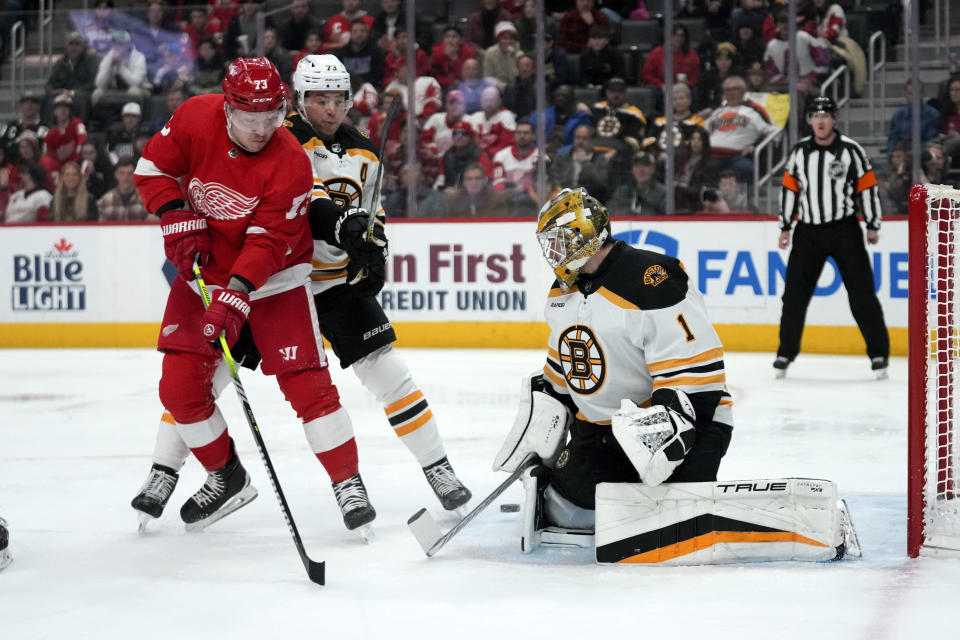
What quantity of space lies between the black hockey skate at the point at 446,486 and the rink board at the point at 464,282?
403cm

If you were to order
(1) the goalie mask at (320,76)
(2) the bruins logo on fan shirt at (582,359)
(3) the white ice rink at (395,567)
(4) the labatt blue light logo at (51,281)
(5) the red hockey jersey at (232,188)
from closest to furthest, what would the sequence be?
1. (3) the white ice rink at (395,567)
2. (2) the bruins logo on fan shirt at (582,359)
3. (5) the red hockey jersey at (232,188)
4. (1) the goalie mask at (320,76)
5. (4) the labatt blue light logo at (51,281)

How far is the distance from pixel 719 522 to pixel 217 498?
4.12 ft

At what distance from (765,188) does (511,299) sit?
1644mm

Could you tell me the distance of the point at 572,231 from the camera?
2.74 m

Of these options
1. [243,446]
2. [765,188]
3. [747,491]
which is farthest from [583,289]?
[765,188]

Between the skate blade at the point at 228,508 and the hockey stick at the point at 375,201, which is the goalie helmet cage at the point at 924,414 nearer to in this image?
the hockey stick at the point at 375,201

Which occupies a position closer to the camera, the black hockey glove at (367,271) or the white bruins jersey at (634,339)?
the white bruins jersey at (634,339)

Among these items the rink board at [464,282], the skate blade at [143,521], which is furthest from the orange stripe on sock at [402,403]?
the rink board at [464,282]

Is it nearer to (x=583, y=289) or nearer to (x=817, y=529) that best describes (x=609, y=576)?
(x=817, y=529)

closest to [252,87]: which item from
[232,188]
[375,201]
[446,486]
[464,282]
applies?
A: [232,188]

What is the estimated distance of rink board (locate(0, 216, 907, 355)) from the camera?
6.97m

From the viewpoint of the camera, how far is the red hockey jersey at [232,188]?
2.89 meters

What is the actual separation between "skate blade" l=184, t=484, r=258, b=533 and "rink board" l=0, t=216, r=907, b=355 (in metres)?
4.36

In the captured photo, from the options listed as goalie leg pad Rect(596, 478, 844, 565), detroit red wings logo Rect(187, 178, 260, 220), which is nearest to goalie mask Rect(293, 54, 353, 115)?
detroit red wings logo Rect(187, 178, 260, 220)
